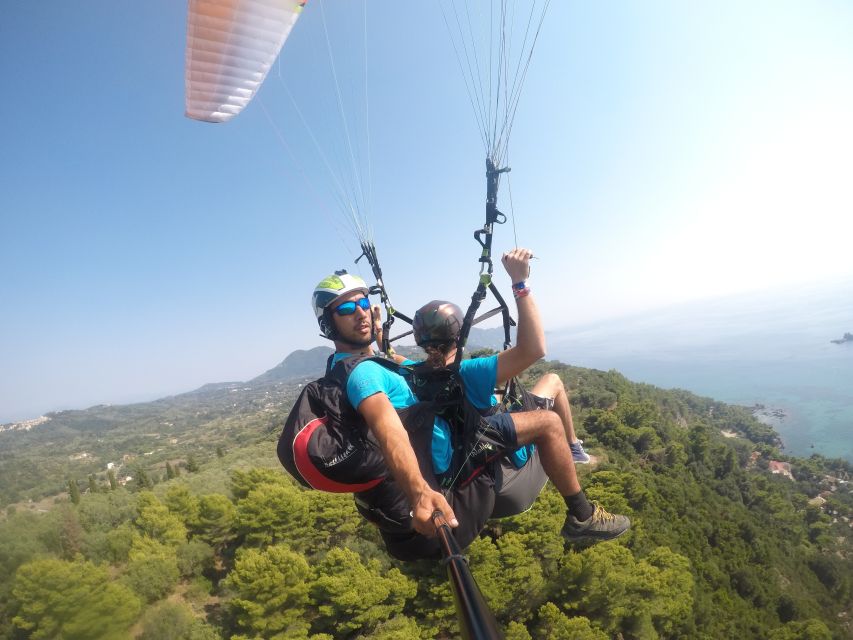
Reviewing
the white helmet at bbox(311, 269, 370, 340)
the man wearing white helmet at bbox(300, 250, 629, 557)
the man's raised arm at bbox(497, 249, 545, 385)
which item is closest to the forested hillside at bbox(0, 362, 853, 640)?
the man wearing white helmet at bbox(300, 250, 629, 557)

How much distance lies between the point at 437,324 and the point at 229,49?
5.96 meters

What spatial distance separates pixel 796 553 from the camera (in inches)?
1630

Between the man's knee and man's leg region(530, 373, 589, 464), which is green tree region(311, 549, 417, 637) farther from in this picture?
the man's knee

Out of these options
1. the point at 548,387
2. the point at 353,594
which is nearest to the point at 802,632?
the point at 353,594

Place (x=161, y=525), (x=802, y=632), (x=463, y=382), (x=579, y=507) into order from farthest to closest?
(x=802, y=632) → (x=161, y=525) → (x=579, y=507) → (x=463, y=382)

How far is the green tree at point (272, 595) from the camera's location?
628 inches

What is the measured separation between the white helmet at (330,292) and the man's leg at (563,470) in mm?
1710

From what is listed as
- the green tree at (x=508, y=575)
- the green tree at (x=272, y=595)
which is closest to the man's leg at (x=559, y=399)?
the green tree at (x=508, y=575)

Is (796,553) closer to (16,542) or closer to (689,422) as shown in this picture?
(689,422)

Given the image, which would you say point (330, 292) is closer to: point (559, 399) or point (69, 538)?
point (559, 399)

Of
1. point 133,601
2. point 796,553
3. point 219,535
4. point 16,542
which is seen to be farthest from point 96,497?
point 796,553

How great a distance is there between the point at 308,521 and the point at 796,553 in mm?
52726

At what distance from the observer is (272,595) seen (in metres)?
16.3

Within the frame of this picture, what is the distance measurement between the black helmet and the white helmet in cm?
62
